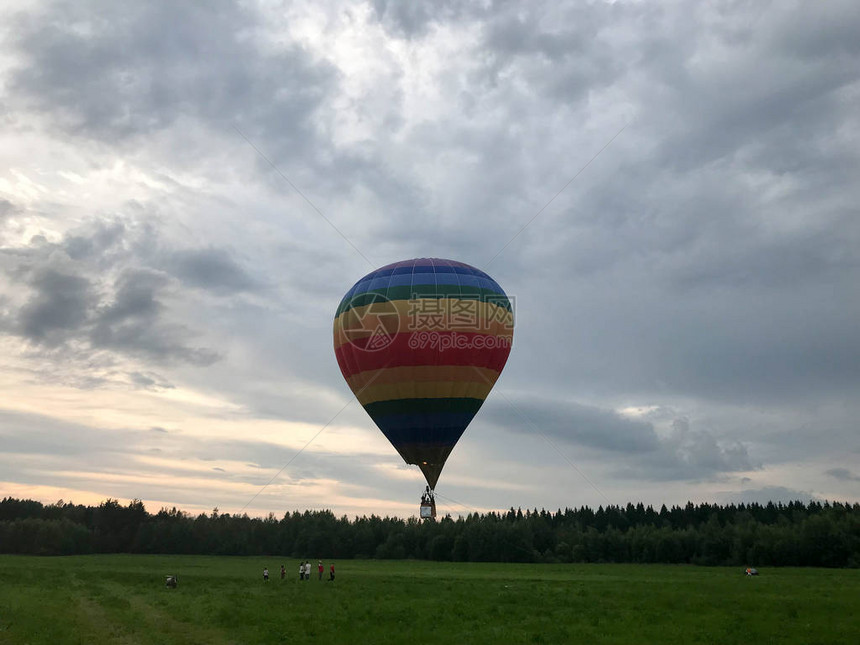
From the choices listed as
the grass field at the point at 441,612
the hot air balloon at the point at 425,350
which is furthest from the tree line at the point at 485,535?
the hot air balloon at the point at 425,350

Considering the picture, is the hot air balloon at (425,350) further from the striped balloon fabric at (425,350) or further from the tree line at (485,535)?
the tree line at (485,535)

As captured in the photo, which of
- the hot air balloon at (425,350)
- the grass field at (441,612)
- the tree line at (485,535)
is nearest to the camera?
the grass field at (441,612)

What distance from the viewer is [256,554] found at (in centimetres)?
11344

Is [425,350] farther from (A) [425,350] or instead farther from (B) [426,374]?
(B) [426,374]

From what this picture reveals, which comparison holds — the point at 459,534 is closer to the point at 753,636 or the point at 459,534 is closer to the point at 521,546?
the point at 521,546

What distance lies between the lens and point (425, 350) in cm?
5147

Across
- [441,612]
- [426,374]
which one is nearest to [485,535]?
[426,374]

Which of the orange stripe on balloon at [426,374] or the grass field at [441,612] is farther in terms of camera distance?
the orange stripe on balloon at [426,374]

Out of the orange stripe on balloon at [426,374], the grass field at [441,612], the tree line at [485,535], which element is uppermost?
the orange stripe on balloon at [426,374]

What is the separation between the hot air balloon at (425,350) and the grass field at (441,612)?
35.0 feet

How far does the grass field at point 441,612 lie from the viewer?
87.9 ft

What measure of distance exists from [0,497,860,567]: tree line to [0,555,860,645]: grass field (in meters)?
22.6

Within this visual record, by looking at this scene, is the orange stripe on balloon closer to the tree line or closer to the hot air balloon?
the hot air balloon

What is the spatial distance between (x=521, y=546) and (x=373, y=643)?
6474 centimetres
